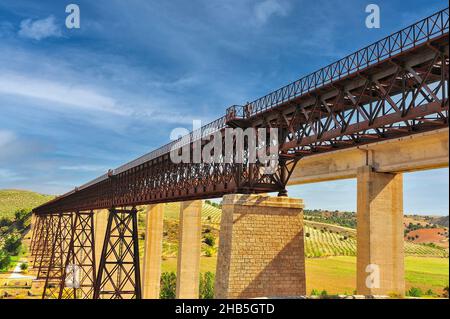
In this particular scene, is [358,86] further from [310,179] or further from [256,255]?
[310,179]

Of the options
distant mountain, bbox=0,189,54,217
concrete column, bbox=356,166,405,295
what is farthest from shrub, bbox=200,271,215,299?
distant mountain, bbox=0,189,54,217

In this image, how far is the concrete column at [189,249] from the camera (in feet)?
132

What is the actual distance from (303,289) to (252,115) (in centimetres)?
904

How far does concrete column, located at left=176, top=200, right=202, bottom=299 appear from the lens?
40.4 meters

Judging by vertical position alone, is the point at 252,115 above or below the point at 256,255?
above

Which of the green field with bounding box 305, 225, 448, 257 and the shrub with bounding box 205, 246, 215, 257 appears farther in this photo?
the green field with bounding box 305, 225, 448, 257

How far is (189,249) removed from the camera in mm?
40500

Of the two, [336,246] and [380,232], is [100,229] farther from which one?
[336,246]

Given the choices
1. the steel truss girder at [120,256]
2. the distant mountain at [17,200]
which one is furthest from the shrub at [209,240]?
the distant mountain at [17,200]

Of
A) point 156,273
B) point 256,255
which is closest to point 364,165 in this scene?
point 256,255

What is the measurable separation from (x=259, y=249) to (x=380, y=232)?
10.2m

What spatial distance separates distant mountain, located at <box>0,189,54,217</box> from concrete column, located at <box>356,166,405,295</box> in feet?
467

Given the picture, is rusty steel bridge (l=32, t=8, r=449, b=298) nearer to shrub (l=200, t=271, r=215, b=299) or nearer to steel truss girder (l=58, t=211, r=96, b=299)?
steel truss girder (l=58, t=211, r=96, b=299)
